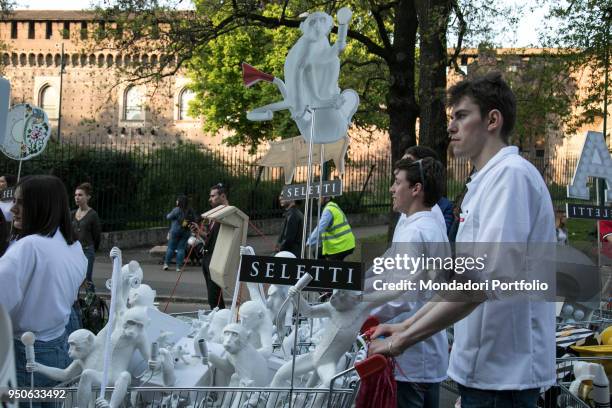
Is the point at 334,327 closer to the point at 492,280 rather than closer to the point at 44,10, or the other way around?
the point at 492,280

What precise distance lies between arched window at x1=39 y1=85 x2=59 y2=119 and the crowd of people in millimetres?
60445

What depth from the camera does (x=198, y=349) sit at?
441cm

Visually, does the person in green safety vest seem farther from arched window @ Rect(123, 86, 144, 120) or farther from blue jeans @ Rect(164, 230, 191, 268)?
arched window @ Rect(123, 86, 144, 120)

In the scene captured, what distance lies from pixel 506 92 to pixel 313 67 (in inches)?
139

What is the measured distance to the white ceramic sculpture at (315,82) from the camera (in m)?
6.51

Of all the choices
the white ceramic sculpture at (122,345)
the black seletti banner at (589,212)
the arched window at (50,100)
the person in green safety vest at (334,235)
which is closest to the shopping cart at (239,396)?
the white ceramic sculpture at (122,345)

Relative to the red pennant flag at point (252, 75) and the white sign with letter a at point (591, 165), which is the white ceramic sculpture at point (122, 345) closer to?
the red pennant flag at point (252, 75)

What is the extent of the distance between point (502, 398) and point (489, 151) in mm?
794

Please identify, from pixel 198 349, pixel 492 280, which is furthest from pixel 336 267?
pixel 198 349

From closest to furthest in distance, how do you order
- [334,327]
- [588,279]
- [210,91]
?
[334,327] → [588,279] → [210,91]

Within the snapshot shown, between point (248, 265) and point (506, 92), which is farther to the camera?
point (248, 265)

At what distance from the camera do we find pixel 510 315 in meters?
2.87

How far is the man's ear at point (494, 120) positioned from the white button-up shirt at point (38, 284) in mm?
2114

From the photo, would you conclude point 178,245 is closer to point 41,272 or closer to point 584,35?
point 584,35
